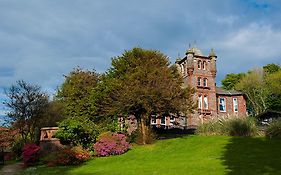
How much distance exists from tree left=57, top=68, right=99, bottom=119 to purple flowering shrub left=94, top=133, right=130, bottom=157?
367 inches

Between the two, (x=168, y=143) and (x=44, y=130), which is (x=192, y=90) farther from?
(x=44, y=130)

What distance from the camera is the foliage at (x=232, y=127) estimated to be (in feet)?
86.1

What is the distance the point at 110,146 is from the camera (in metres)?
24.2

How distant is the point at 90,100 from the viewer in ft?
114

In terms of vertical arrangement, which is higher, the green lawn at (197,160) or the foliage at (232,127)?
the foliage at (232,127)

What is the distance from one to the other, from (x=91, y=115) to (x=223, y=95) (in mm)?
32579

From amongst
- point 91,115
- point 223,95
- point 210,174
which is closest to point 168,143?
point 91,115

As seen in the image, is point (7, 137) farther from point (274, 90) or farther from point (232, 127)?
point (274, 90)

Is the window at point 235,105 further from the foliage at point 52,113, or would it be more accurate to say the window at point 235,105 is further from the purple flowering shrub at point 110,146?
the purple flowering shrub at point 110,146

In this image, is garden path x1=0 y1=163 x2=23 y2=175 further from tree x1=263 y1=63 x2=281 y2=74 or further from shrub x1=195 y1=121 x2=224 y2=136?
tree x1=263 y1=63 x2=281 y2=74

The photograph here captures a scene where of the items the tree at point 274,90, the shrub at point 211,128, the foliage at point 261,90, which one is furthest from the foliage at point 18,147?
the tree at point 274,90

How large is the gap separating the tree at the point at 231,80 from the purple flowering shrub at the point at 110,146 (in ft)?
179

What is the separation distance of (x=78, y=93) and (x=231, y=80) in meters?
48.0

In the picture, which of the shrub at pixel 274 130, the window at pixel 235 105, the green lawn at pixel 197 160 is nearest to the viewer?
the green lawn at pixel 197 160
